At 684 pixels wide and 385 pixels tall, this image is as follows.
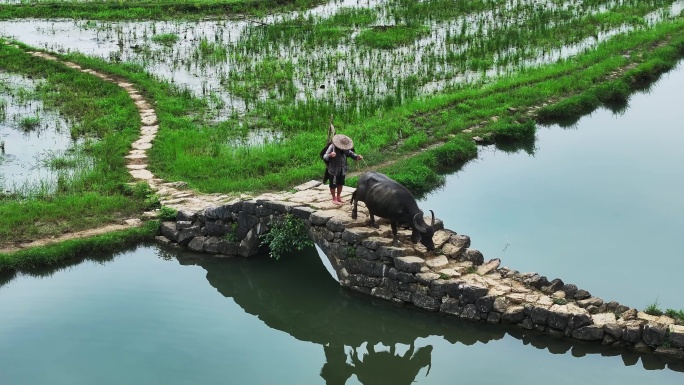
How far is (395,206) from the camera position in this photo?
31.9ft

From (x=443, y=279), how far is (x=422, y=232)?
560 millimetres

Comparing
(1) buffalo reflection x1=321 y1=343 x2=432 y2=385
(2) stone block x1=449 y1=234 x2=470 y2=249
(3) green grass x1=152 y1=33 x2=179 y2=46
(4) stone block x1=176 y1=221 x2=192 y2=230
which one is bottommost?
(1) buffalo reflection x1=321 y1=343 x2=432 y2=385

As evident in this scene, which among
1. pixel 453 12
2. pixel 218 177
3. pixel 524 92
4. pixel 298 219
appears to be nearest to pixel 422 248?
pixel 298 219

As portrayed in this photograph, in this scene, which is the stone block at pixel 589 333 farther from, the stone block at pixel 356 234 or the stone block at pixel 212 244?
the stone block at pixel 212 244

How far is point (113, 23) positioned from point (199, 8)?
86.8 inches

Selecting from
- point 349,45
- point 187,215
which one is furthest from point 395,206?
point 349,45

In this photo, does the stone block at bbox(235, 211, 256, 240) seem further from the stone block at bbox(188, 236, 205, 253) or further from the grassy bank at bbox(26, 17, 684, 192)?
the grassy bank at bbox(26, 17, 684, 192)

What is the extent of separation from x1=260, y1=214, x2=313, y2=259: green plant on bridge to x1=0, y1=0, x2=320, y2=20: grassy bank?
13.4 m

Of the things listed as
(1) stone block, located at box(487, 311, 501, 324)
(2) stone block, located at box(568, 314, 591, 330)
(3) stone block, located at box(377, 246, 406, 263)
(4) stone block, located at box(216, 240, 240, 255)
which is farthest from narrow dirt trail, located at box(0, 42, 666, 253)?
(2) stone block, located at box(568, 314, 591, 330)

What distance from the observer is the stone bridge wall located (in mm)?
8680

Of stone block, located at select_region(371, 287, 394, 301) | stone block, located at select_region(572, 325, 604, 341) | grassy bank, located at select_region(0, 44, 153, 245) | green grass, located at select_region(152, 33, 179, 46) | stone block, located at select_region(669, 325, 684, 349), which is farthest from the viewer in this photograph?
green grass, located at select_region(152, 33, 179, 46)

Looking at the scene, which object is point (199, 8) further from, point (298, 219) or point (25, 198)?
point (298, 219)

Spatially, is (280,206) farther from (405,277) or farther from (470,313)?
(470,313)

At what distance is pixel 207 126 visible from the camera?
15.0 metres
